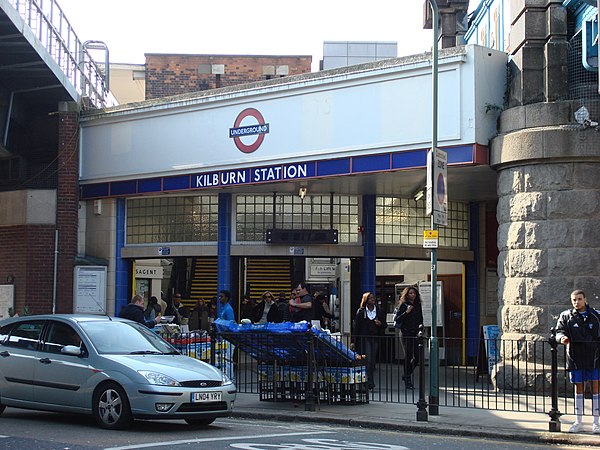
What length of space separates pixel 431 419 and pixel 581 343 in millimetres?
2264

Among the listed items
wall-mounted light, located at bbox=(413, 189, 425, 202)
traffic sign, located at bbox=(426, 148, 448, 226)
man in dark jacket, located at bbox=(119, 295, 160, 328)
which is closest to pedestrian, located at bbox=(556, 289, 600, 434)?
traffic sign, located at bbox=(426, 148, 448, 226)

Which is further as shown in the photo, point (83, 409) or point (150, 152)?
point (150, 152)

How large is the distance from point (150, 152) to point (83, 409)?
35.5 feet

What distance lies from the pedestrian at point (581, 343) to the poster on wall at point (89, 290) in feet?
41.5

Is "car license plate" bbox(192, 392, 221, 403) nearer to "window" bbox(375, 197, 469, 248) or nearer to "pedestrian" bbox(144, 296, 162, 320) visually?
"pedestrian" bbox(144, 296, 162, 320)

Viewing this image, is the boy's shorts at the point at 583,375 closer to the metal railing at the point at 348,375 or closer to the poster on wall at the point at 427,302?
the metal railing at the point at 348,375

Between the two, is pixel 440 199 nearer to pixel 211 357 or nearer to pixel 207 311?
pixel 211 357

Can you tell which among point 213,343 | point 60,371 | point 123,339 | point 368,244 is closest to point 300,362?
point 213,343

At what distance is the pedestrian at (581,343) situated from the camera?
11383 mm

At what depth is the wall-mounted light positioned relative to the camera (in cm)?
2023

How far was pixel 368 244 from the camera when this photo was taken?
20.4 meters

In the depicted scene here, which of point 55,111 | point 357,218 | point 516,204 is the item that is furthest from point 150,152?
point 516,204

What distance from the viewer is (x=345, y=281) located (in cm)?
2277

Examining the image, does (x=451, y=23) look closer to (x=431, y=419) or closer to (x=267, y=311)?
(x=267, y=311)
